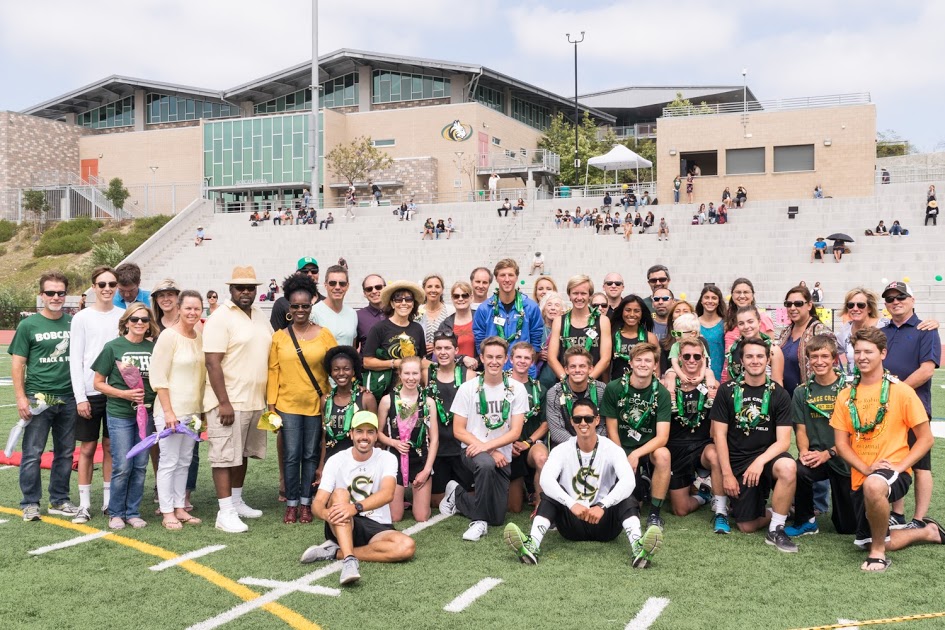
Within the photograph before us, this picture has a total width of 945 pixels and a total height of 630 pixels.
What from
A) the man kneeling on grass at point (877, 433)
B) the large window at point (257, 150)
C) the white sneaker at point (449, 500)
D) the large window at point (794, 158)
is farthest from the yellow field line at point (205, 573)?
the large window at point (257, 150)

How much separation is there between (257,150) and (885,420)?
50.2 meters

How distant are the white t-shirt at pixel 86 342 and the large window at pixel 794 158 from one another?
35302 millimetres

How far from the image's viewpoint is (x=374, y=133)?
2021 inches

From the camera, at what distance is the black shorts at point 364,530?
5586mm

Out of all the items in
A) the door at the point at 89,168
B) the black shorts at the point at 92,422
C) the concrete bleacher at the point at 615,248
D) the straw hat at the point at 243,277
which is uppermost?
the door at the point at 89,168

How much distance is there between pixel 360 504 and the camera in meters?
5.48

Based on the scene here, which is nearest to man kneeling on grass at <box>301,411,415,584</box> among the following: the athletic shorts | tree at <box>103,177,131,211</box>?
the athletic shorts

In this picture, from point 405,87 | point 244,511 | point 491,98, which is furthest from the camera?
point 491,98

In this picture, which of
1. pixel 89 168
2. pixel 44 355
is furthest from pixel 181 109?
pixel 44 355

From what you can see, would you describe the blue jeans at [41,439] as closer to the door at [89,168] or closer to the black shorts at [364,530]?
the black shorts at [364,530]

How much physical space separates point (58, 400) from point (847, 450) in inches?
224

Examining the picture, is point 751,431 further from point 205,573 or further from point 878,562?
point 205,573

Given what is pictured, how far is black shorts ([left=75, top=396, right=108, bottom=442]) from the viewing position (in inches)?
259

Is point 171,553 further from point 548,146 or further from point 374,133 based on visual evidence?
point 548,146
